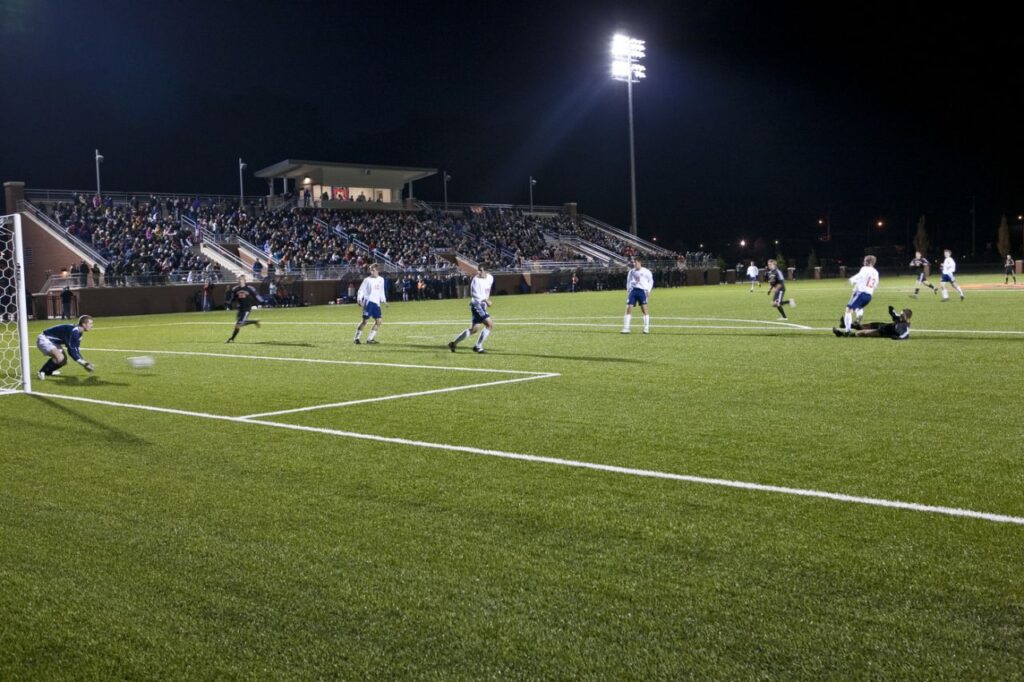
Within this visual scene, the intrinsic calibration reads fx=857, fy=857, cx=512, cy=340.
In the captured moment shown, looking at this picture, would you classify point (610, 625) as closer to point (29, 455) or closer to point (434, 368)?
point (29, 455)

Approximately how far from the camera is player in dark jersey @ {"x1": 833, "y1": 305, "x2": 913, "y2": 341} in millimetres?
17062

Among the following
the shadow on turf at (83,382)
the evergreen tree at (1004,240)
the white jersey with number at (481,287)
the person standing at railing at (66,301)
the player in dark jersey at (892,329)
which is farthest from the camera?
the evergreen tree at (1004,240)

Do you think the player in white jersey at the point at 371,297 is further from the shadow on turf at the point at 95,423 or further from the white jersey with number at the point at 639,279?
the shadow on turf at the point at 95,423

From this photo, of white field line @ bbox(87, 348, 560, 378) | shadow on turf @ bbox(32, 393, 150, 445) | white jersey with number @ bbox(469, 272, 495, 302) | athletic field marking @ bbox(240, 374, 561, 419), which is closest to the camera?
shadow on turf @ bbox(32, 393, 150, 445)

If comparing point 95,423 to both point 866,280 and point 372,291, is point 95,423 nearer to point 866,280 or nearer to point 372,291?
point 372,291

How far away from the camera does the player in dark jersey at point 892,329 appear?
56.0 ft

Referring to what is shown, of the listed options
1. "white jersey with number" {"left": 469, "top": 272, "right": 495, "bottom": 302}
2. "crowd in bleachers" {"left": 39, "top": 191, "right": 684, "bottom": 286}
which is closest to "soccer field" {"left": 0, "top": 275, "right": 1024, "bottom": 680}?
"white jersey with number" {"left": 469, "top": 272, "right": 495, "bottom": 302}

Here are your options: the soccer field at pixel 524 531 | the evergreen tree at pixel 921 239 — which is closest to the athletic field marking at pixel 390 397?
the soccer field at pixel 524 531

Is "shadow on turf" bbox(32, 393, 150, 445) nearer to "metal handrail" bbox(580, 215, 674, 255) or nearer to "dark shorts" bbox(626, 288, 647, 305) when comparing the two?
"dark shorts" bbox(626, 288, 647, 305)

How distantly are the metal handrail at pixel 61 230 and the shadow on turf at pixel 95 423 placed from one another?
3362cm

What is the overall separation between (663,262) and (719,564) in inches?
2439

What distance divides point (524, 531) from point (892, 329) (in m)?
14.2

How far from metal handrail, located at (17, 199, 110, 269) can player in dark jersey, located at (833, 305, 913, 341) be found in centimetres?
3656

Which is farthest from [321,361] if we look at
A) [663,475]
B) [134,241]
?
[134,241]
